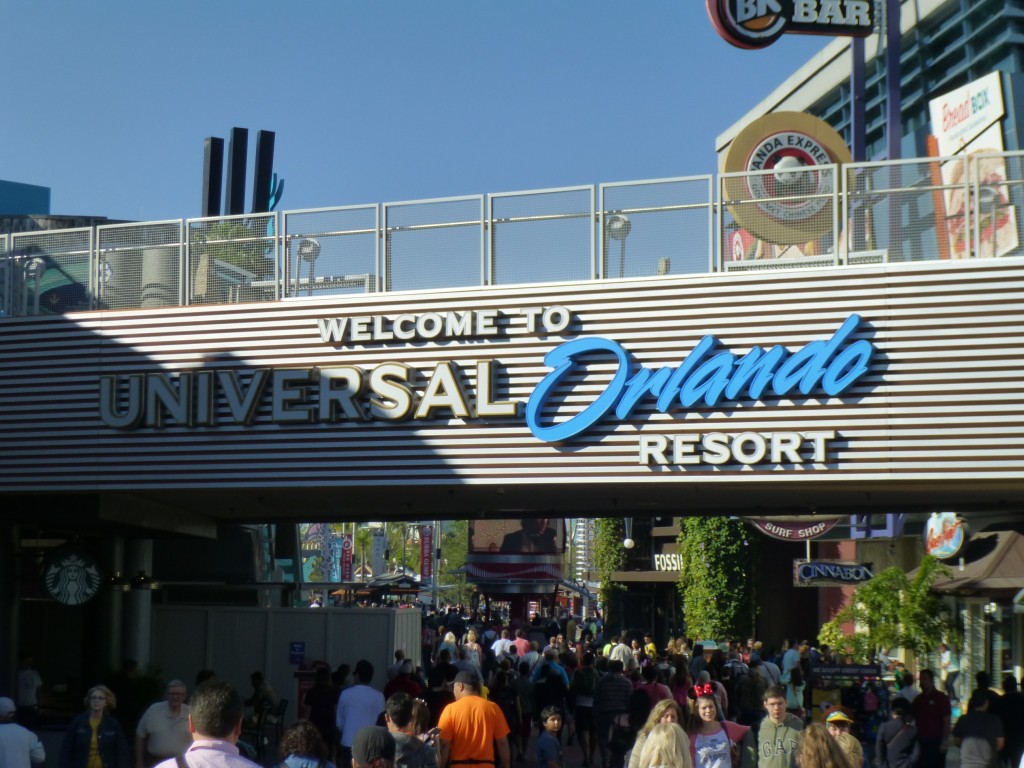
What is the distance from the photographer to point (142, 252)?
66.1 feet

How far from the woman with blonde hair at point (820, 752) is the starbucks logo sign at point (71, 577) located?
51.8 feet

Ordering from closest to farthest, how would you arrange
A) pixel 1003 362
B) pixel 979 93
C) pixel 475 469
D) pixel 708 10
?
pixel 1003 362 → pixel 475 469 → pixel 708 10 → pixel 979 93

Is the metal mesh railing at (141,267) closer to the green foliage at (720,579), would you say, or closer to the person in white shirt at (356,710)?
the person in white shirt at (356,710)

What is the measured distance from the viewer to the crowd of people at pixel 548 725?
8.55 metres

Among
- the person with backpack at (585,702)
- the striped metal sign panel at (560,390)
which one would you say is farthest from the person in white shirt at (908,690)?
the person with backpack at (585,702)

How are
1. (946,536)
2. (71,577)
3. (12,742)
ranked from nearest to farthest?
(12,742) → (71,577) → (946,536)

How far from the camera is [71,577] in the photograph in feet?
70.1

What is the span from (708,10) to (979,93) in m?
9.68

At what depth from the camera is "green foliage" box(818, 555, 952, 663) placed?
25078 millimetres

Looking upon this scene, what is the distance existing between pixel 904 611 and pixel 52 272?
15893 millimetres

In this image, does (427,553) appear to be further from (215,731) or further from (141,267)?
(215,731)

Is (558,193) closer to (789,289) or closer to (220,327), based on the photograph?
(789,289)

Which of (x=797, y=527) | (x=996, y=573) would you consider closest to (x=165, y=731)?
(x=996, y=573)

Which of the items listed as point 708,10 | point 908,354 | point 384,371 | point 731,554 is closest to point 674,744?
point 908,354
